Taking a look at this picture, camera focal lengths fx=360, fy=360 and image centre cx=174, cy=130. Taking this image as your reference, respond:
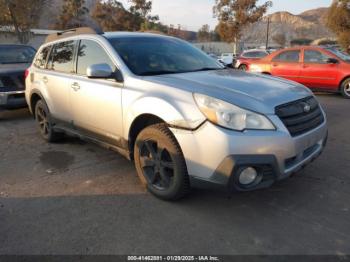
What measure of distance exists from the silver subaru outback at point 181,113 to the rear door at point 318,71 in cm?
672

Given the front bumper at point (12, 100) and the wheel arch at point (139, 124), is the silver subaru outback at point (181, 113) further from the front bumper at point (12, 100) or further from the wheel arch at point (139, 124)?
the front bumper at point (12, 100)

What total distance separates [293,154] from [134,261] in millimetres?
1635

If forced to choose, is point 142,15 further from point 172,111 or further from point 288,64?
point 172,111

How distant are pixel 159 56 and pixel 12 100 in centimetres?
477

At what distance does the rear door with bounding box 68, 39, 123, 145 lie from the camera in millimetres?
4062

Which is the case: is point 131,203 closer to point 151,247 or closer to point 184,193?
point 184,193

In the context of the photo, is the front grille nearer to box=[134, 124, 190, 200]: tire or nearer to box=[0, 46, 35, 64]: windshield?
box=[134, 124, 190, 200]: tire

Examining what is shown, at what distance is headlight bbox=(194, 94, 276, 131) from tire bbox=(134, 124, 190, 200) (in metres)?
0.49

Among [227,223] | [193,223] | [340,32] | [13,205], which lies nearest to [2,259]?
[13,205]

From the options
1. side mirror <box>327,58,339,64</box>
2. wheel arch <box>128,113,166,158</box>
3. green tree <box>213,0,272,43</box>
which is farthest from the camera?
green tree <box>213,0,272,43</box>

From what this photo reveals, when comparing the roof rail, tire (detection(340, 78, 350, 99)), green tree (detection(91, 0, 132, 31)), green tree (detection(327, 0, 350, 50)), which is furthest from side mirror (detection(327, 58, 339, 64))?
green tree (detection(91, 0, 132, 31))

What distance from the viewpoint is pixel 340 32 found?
27.4m

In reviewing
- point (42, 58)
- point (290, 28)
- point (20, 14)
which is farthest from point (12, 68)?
point (290, 28)

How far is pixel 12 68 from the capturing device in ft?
26.9
